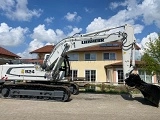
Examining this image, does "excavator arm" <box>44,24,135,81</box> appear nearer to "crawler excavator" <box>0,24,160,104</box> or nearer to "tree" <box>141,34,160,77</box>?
"crawler excavator" <box>0,24,160,104</box>

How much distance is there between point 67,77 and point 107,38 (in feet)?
12.5

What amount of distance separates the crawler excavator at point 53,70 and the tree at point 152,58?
6.94 metres

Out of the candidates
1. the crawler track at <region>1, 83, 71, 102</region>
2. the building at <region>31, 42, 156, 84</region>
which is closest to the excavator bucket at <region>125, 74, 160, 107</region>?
the crawler track at <region>1, 83, 71, 102</region>

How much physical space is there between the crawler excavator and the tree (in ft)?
22.8

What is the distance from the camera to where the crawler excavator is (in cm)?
1380

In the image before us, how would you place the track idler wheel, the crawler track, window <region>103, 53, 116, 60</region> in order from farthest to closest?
window <region>103, 53, 116, 60</region>, the track idler wheel, the crawler track

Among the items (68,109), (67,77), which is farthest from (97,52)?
(68,109)

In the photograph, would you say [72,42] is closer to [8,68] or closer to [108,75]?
[8,68]

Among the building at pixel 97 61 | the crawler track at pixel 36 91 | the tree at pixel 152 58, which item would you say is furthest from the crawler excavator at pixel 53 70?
the building at pixel 97 61

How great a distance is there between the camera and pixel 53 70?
1512 cm

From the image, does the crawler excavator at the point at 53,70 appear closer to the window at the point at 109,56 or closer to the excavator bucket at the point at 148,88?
the excavator bucket at the point at 148,88

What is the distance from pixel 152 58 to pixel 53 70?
8.92 m

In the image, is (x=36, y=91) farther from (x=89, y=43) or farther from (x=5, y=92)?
(x=89, y=43)

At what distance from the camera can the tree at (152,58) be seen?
65.2ft
